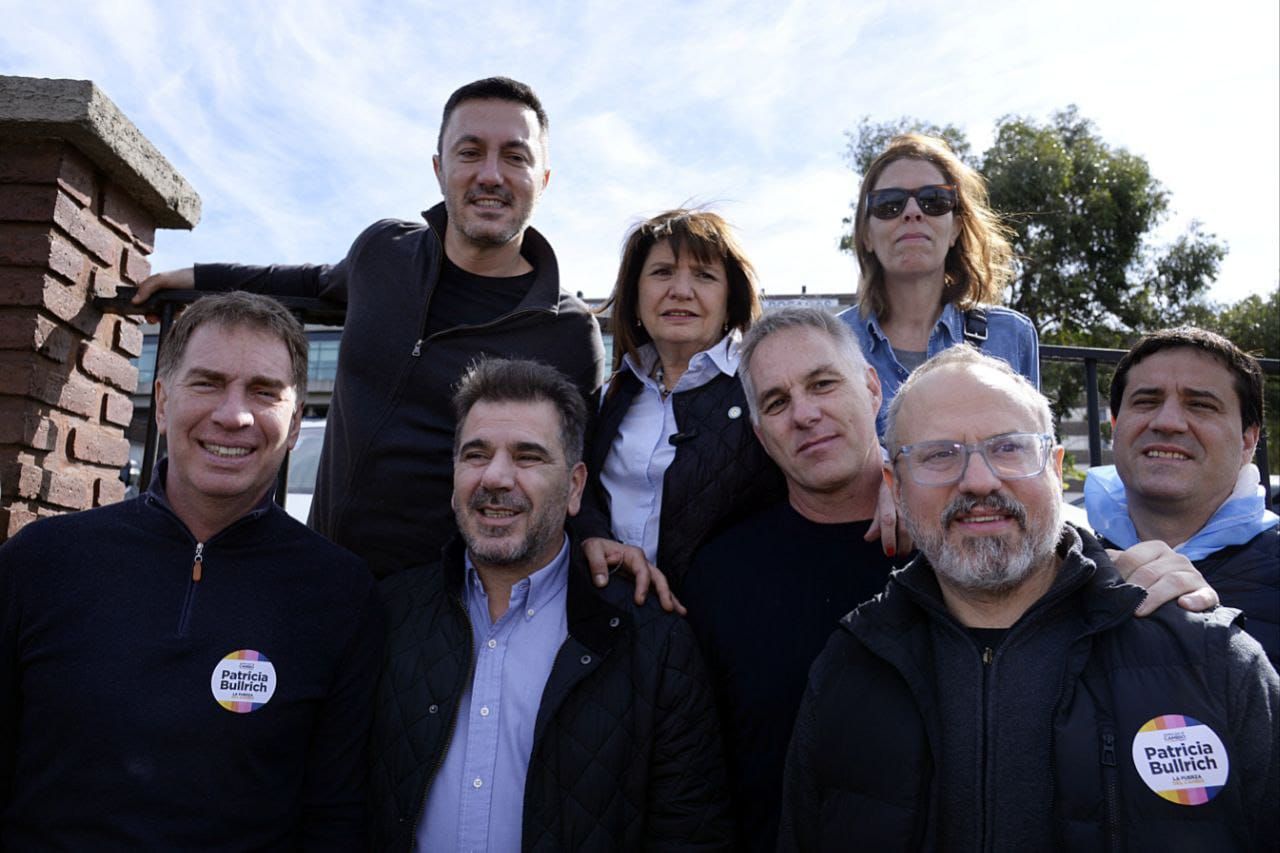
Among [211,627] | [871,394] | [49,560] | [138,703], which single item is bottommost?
[138,703]

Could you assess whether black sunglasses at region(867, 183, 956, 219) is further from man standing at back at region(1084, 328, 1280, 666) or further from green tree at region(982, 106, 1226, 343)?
green tree at region(982, 106, 1226, 343)

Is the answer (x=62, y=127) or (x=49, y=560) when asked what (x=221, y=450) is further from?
(x=62, y=127)

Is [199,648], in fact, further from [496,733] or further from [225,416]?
[496,733]

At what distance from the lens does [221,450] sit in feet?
7.73

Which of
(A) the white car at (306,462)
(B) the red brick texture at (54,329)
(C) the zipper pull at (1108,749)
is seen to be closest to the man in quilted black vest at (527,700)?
(C) the zipper pull at (1108,749)

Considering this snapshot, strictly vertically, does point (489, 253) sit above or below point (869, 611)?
above

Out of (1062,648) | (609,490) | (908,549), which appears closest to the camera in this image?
(1062,648)

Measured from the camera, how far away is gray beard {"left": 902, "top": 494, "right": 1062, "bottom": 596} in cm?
204

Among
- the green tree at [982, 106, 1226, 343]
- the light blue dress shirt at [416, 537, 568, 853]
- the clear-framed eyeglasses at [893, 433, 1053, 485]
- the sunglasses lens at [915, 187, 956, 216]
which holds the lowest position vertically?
the light blue dress shirt at [416, 537, 568, 853]

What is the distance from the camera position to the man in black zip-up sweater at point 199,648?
2023 millimetres

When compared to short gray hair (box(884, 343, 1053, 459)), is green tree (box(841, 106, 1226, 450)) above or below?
above

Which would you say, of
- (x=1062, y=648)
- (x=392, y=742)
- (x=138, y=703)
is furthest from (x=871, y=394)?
(x=138, y=703)

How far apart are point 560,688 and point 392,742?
46 centimetres

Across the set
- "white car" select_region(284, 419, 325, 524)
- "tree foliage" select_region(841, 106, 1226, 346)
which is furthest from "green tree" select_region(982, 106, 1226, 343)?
"white car" select_region(284, 419, 325, 524)
